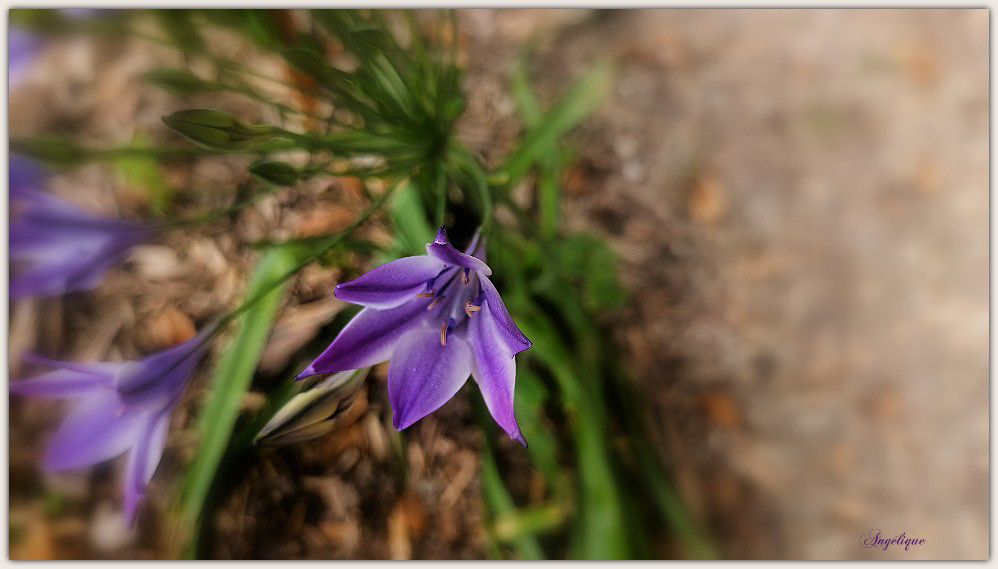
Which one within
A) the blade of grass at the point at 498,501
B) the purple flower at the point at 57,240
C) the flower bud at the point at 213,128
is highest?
the flower bud at the point at 213,128

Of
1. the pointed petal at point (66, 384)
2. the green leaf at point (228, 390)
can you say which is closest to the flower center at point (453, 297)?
the green leaf at point (228, 390)

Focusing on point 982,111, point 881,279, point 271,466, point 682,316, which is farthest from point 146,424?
point 982,111

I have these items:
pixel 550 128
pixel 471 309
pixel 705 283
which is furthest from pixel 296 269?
pixel 705 283

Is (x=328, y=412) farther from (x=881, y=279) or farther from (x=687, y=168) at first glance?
(x=881, y=279)

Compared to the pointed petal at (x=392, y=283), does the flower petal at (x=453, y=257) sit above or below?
above

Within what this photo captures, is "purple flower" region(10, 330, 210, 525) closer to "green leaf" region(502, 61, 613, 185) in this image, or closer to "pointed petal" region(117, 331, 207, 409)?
"pointed petal" region(117, 331, 207, 409)

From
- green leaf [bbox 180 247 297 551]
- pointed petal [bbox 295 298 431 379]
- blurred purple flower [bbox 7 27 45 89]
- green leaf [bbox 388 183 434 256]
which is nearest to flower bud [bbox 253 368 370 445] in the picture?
pointed petal [bbox 295 298 431 379]

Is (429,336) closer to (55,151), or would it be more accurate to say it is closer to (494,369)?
(494,369)

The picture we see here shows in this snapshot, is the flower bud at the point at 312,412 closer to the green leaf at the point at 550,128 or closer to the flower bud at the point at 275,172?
the flower bud at the point at 275,172
